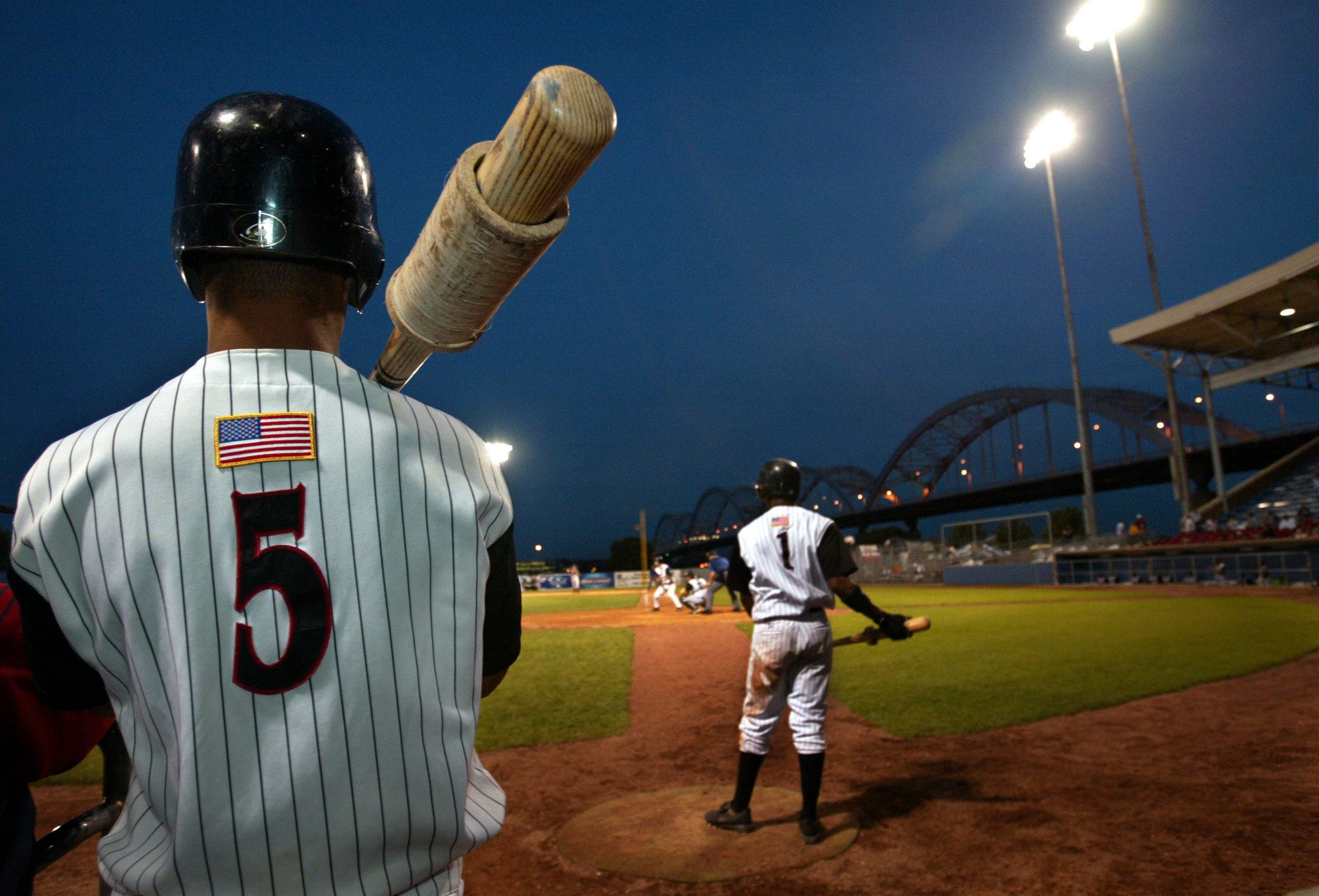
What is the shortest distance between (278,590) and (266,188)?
0.62 meters

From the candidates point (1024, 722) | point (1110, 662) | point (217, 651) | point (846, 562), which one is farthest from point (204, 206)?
point (1110, 662)

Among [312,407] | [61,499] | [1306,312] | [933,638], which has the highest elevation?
[1306,312]

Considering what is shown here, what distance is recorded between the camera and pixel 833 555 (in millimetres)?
4484

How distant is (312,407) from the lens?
1.06 meters

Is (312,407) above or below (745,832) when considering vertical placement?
above

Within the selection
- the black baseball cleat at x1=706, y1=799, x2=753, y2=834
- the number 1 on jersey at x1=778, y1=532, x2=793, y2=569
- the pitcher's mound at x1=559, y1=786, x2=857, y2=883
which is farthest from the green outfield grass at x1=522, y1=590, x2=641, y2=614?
the number 1 on jersey at x1=778, y1=532, x2=793, y2=569

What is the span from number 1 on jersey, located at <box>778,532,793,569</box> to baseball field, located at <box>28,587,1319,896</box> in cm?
154

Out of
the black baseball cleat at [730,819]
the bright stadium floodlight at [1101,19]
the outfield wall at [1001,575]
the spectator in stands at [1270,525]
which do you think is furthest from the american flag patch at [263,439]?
the bright stadium floodlight at [1101,19]

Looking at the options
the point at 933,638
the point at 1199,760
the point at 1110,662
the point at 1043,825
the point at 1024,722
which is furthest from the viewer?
the point at 933,638

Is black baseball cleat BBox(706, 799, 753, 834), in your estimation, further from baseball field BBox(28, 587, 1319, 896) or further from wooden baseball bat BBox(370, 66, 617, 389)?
wooden baseball bat BBox(370, 66, 617, 389)

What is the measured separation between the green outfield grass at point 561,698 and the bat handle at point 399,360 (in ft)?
19.8

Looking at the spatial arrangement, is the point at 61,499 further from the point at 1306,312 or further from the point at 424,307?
the point at 1306,312

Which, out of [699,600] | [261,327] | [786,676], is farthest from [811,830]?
[699,600]

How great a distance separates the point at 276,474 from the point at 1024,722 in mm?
7074
